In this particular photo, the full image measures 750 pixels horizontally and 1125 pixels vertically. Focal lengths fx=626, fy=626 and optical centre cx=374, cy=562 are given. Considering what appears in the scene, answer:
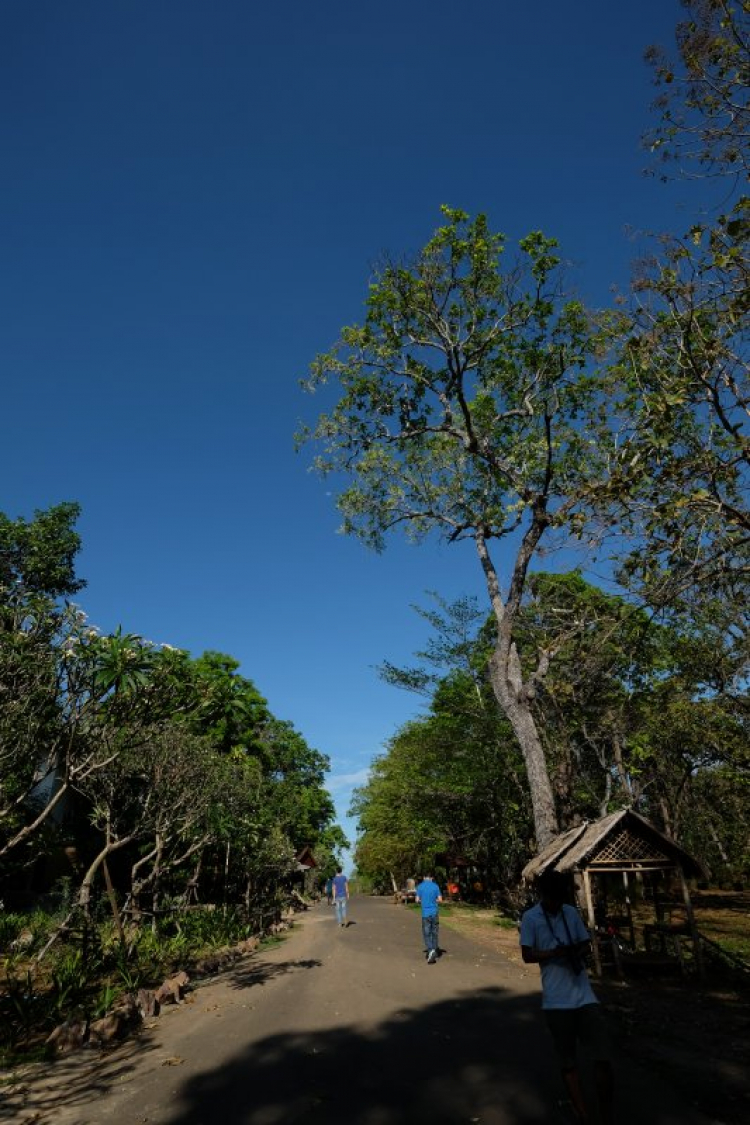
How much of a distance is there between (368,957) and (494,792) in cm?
966

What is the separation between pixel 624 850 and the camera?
1277 cm

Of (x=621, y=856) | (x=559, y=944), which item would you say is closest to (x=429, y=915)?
(x=621, y=856)

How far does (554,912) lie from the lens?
16.5 ft

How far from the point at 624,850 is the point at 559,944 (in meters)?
9.20

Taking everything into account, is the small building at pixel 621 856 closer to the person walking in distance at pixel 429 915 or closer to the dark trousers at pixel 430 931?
the person walking in distance at pixel 429 915

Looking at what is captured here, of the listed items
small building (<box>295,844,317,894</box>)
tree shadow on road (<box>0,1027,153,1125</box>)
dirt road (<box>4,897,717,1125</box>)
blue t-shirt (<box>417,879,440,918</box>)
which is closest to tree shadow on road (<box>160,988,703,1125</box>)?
dirt road (<box>4,897,717,1125</box>)

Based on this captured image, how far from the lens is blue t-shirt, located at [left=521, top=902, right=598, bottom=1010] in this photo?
15.4 feet

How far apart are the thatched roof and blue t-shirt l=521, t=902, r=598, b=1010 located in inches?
322

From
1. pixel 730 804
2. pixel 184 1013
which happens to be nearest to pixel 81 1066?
pixel 184 1013

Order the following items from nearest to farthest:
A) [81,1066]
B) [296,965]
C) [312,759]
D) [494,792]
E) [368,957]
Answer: [81,1066] < [296,965] < [368,957] < [494,792] < [312,759]

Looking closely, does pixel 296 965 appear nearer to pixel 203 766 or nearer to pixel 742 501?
pixel 203 766

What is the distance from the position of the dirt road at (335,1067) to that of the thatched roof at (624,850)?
2352 mm

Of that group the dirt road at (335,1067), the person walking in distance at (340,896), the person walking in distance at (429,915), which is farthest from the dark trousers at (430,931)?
the person walking in distance at (340,896)

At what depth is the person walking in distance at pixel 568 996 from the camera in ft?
14.7
